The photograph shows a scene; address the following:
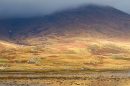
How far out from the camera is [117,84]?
3258 inches

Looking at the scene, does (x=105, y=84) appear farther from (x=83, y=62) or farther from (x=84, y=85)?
(x=83, y=62)

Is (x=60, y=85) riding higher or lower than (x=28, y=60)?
lower

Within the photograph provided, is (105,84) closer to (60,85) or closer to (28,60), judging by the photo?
(60,85)

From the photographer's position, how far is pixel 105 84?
82312 mm

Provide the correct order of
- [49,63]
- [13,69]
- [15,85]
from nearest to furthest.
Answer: [15,85]
[13,69]
[49,63]

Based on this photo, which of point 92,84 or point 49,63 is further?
point 49,63

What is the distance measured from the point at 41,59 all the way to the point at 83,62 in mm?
29025

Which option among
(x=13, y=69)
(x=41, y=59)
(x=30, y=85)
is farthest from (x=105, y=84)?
(x=41, y=59)

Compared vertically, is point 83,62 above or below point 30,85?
above

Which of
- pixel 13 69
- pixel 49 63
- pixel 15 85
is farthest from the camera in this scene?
pixel 49 63

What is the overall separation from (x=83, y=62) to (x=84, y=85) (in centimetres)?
Answer: 8448

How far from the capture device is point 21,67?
445ft

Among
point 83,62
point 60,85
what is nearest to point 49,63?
point 83,62

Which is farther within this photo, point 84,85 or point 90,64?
point 90,64
